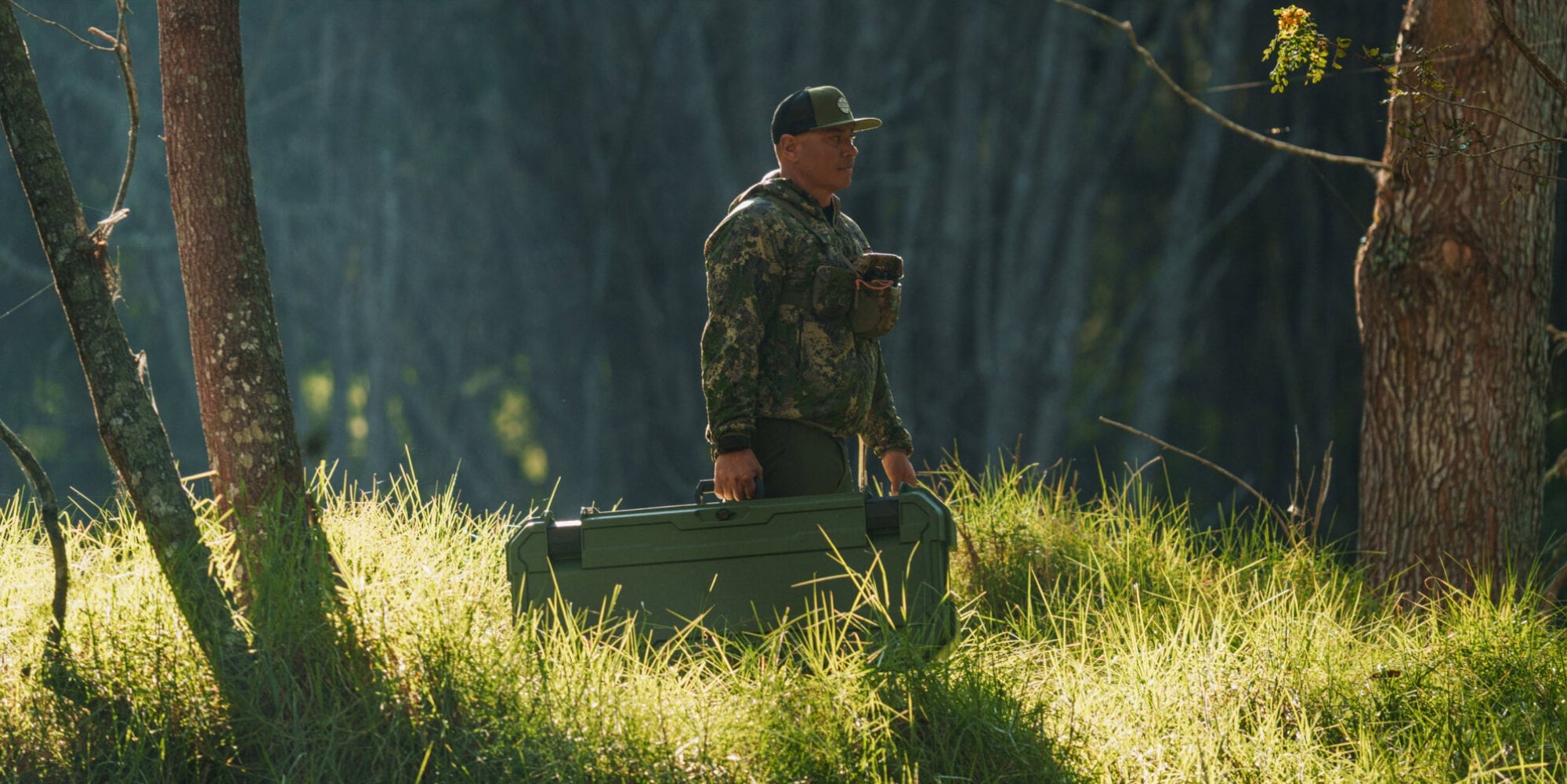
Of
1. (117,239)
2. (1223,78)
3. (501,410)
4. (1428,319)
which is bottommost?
(501,410)

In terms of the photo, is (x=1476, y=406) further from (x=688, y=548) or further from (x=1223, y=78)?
(x=1223, y=78)

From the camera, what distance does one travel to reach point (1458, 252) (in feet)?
11.3

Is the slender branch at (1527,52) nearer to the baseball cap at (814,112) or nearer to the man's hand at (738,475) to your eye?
the baseball cap at (814,112)

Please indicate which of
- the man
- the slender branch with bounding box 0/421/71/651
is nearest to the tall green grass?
the slender branch with bounding box 0/421/71/651

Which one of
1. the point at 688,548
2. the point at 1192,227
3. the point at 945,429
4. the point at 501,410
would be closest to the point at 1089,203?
the point at 1192,227

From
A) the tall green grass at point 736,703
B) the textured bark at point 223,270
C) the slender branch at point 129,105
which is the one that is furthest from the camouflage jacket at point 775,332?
the slender branch at point 129,105

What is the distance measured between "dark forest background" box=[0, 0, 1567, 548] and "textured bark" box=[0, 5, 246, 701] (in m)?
6.53

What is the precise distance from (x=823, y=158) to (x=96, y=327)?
1.39m

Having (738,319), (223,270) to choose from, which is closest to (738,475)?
(738,319)

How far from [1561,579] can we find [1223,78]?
5941 millimetres

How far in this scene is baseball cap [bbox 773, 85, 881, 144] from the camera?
2.64 meters

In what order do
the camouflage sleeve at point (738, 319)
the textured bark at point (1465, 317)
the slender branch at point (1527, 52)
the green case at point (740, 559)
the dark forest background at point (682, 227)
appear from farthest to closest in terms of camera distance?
the dark forest background at point (682, 227), the textured bark at point (1465, 317), the camouflage sleeve at point (738, 319), the green case at point (740, 559), the slender branch at point (1527, 52)

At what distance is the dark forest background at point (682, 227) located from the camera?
29.7ft

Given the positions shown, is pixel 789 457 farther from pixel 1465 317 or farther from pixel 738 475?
pixel 1465 317
